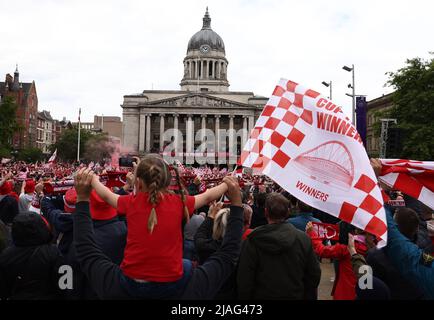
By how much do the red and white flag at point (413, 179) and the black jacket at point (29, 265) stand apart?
2.88m

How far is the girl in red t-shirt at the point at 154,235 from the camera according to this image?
8.13 ft

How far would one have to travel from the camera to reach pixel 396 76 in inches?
1337

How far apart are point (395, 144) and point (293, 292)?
13.3 meters

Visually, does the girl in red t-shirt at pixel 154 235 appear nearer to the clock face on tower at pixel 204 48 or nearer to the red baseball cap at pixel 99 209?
the red baseball cap at pixel 99 209

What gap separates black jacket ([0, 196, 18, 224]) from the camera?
736cm

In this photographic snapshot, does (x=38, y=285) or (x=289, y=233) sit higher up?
(x=289, y=233)

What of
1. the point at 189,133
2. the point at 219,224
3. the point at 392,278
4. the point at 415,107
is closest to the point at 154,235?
the point at 219,224

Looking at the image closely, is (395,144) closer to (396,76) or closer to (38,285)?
(38,285)

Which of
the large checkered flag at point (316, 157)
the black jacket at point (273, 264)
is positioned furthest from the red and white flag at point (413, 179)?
the black jacket at point (273, 264)

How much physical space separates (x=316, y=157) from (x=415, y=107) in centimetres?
3148

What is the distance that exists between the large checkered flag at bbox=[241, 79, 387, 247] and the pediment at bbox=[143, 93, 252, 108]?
73.3 meters

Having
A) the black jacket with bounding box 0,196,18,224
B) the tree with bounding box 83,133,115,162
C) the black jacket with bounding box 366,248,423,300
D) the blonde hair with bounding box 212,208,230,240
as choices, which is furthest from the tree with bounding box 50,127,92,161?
the black jacket with bounding box 366,248,423,300
